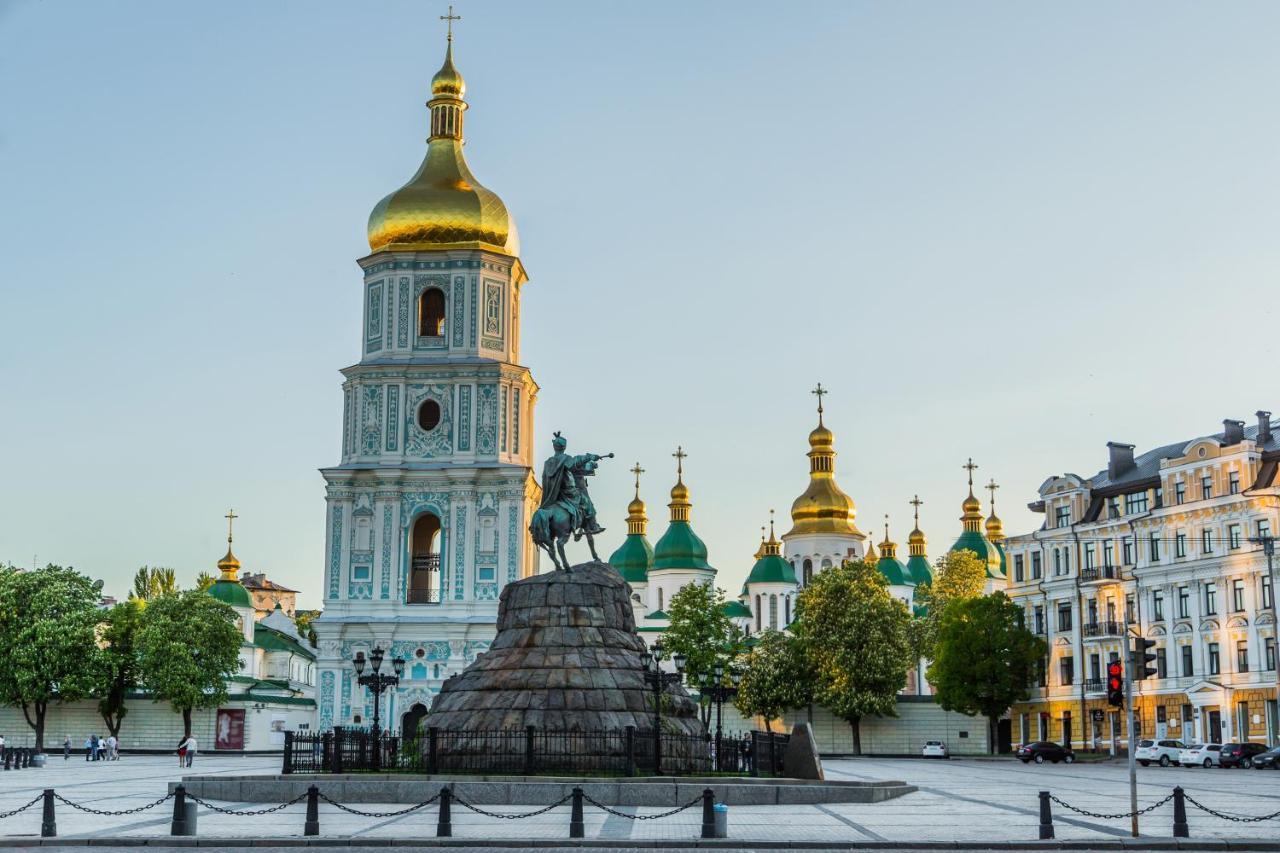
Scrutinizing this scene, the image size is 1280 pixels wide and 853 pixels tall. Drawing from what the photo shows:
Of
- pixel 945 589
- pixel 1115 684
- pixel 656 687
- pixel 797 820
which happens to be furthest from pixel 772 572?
pixel 1115 684

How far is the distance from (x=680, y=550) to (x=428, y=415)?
42.9 meters

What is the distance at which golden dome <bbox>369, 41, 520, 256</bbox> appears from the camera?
7188cm

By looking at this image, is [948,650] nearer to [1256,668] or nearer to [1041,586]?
[1041,586]

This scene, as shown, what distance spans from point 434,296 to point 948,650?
87.0ft

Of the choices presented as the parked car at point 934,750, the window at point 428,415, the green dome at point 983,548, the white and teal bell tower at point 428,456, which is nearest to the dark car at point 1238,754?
the parked car at point 934,750

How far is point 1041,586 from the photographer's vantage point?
6856cm

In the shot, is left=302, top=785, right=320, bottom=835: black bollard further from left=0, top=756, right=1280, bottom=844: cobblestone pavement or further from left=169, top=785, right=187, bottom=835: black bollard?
left=169, top=785, right=187, bottom=835: black bollard

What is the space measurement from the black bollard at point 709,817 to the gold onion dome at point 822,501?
87.5m

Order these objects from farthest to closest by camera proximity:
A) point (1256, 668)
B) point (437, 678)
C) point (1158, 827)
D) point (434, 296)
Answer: point (434, 296) → point (437, 678) → point (1256, 668) → point (1158, 827)

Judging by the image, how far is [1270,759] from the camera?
164 feet

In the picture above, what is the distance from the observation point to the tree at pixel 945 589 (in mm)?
81275

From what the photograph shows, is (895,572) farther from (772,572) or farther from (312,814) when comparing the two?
(312,814)

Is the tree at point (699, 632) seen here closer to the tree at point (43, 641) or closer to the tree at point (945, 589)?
the tree at point (945, 589)

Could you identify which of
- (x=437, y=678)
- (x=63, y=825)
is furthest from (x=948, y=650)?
(x=63, y=825)
